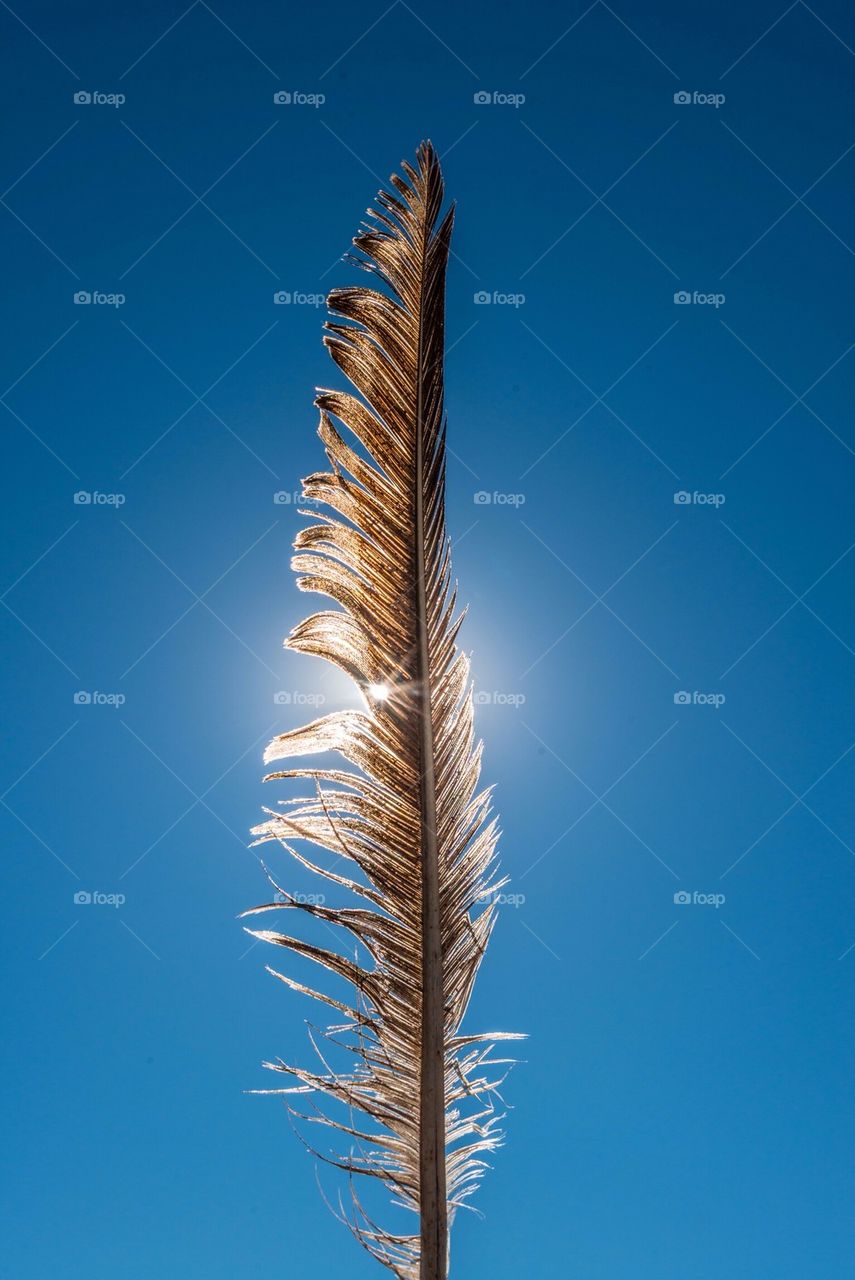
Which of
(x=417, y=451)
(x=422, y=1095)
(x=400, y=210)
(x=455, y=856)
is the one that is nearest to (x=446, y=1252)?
(x=422, y=1095)

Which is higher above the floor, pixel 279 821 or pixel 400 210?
pixel 400 210

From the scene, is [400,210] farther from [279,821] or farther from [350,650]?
[279,821]

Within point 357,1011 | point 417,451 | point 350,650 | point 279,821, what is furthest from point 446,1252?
point 417,451

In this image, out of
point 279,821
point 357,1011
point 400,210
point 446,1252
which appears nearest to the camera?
point 446,1252

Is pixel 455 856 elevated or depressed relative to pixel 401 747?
depressed

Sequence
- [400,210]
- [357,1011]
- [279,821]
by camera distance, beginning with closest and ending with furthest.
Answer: [357,1011] → [279,821] → [400,210]

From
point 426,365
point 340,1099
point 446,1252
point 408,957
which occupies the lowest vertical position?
point 446,1252

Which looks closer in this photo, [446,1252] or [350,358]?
[446,1252]

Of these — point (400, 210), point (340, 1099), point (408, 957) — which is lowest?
point (340, 1099)

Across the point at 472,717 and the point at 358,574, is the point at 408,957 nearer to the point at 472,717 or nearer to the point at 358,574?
the point at 472,717
